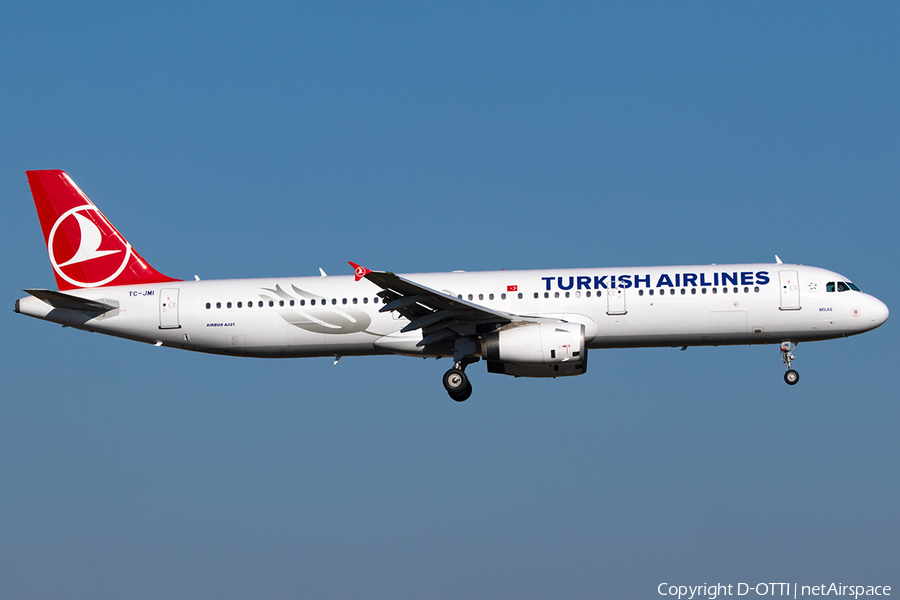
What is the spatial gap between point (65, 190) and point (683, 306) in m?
23.0

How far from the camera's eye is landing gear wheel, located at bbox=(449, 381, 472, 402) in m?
35.6

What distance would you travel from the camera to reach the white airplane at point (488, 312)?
34.3 meters

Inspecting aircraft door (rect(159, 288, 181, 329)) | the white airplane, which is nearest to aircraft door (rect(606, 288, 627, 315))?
the white airplane

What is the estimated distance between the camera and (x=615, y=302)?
114ft

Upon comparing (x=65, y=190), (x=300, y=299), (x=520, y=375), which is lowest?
(x=520, y=375)

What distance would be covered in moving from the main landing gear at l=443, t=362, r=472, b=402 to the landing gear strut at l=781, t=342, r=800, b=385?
1063cm

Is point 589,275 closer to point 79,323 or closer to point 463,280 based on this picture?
point 463,280

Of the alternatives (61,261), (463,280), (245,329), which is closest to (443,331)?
→ (463,280)

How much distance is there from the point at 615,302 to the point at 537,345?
Result: 317 cm

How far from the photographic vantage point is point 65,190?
39719 mm

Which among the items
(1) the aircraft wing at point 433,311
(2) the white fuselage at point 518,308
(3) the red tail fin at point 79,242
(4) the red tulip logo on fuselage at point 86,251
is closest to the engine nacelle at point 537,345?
(1) the aircraft wing at point 433,311

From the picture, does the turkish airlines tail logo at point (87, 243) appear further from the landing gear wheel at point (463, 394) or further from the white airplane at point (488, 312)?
the landing gear wheel at point (463, 394)

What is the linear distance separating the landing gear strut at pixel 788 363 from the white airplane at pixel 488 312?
0.13 ft

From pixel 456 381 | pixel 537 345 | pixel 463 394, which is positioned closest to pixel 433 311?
pixel 456 381
